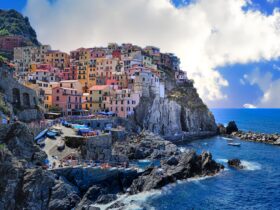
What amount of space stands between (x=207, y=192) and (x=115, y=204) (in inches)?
647

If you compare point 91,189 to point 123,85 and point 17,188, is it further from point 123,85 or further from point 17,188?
point 123,85

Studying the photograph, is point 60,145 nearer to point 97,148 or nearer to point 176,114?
point 97,148

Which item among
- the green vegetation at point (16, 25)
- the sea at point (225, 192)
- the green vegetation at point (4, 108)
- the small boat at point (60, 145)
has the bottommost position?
the sea at point (225, 192)

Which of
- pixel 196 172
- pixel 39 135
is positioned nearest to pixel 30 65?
pixel 39 135

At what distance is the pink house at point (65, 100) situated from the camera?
8944 centimetres

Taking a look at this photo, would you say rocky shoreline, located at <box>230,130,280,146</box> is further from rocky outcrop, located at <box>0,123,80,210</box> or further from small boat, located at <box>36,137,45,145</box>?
rocky outcrop, located at <box>0,123,80,210</box>

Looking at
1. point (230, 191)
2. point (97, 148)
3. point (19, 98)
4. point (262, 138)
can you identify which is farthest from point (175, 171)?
point (262, 138)

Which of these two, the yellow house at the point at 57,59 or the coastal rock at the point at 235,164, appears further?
the yellow house at the point at 57,59

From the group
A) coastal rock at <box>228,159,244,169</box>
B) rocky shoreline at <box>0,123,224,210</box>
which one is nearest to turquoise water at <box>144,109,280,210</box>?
coastal rock at <box>228,159,244,169</box>

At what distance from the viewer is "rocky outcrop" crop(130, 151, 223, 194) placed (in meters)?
54.8

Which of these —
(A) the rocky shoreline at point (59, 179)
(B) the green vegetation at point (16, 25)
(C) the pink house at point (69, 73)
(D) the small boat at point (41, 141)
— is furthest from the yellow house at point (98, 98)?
(B) the green vegetation at point (16, 25)

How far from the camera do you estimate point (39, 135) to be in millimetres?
57312

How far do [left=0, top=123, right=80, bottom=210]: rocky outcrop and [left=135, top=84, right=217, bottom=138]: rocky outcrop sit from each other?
189 ft

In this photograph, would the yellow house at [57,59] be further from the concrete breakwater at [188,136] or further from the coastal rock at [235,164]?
the coastal rock at [235,164]
